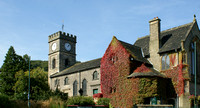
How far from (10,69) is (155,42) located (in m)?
40.6

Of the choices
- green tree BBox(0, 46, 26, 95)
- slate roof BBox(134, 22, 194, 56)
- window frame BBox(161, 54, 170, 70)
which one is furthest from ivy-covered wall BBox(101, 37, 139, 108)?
green tree BBox(0, 46, 26, 95)

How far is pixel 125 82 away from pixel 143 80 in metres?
2.79

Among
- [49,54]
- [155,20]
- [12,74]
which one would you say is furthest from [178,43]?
[12,74]

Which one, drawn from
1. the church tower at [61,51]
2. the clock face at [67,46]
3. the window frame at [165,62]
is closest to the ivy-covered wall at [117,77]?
the window frame at [165,62]

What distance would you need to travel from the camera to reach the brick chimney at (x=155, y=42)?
34.2 metres

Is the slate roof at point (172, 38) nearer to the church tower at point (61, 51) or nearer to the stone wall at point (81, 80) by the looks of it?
the stone wall at point (81, 80)

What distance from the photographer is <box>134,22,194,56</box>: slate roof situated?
107 feet

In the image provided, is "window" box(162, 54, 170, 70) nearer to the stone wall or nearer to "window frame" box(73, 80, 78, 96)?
the stone wall

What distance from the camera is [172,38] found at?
34312mm

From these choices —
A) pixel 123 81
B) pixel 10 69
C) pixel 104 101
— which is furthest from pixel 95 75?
pixel 10 69

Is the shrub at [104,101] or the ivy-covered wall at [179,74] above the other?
the ivy-covered wall at [179,74]

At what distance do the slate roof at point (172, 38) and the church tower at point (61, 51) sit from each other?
24.2 metres

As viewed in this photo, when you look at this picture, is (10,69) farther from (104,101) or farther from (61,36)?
(104,101)

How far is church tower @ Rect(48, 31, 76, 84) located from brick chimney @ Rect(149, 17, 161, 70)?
87.3 feet
